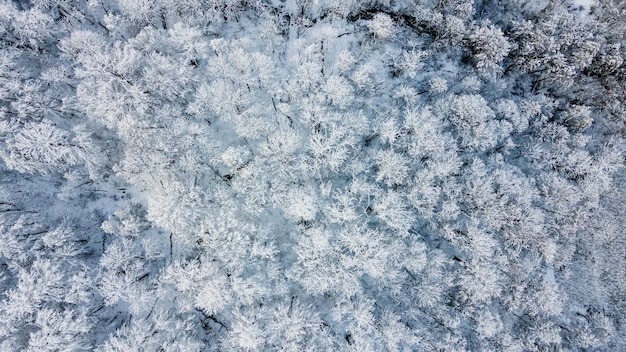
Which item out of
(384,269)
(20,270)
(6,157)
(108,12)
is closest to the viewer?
(20,270)

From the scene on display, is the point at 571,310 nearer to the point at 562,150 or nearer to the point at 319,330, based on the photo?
the point at 562,150

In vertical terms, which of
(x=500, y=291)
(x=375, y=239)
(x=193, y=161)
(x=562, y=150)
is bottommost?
(x=500, y=291)

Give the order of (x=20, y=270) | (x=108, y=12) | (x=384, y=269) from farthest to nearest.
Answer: (x=108, y=12)
(x=384, y=269)
(x=20, y=270)

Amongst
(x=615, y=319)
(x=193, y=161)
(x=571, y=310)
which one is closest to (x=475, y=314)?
(x=571, y=310)

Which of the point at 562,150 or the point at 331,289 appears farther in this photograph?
the point at 562,150

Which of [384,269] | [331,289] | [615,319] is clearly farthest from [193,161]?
[615,319]

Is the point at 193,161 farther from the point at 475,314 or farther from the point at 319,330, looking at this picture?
the point at 475,314

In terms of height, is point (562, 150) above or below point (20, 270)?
above
